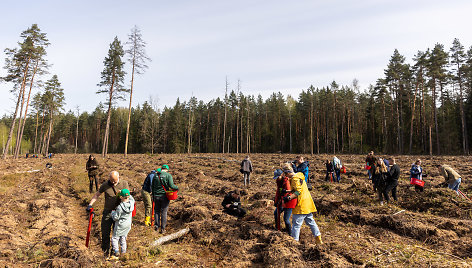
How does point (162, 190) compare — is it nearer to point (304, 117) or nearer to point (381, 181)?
point (381, 181)

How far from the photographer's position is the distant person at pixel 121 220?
5.10 meters

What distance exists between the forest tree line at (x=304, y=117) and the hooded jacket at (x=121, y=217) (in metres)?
27.9

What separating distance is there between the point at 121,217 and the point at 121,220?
64 millimetres

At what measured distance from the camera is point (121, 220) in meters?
5.13

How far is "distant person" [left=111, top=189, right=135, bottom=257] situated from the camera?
510 cm

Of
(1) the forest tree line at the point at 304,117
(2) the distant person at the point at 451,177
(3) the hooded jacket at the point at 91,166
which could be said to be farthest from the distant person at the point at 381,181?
(1) the forest tree line at the point at 304,117

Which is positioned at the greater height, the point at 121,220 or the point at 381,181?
the point at 381,181

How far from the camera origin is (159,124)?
67.2 m

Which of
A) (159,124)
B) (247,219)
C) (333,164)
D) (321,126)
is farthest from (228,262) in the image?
(159,124)

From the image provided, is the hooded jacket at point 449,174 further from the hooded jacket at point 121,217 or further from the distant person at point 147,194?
the hooded jacket at point 121,217

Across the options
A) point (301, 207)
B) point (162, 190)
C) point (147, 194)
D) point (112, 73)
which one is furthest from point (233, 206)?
point (112, 73)

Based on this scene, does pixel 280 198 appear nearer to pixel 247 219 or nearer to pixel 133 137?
pixel 247 219

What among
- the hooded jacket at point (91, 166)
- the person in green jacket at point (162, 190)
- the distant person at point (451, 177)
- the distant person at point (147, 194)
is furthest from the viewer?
the hooded jacket at point (91, 166)

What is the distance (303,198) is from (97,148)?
85.8 meters
